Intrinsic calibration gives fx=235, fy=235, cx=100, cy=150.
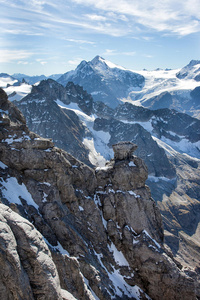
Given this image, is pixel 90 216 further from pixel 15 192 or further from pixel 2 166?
pixel 2 166

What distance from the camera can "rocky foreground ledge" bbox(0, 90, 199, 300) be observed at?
3325 cm

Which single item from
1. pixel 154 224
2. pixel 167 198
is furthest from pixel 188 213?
pixel 154 224

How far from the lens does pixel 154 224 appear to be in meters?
47.8

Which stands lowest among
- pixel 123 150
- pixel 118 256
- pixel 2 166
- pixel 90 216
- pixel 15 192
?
pixel 118 256

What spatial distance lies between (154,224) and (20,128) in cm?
3205

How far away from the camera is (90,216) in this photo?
44.0 metres

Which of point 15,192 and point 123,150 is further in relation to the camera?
point 123,150

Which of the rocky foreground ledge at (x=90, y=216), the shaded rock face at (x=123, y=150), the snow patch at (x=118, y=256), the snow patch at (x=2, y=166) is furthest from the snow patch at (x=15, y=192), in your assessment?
the shaded rock face at (x=123, y=150)

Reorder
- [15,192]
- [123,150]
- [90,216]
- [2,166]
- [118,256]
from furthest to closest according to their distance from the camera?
1. [123,150]
2. [90,216]
3. [118,256]
4. [2,166]
5. [15,192]

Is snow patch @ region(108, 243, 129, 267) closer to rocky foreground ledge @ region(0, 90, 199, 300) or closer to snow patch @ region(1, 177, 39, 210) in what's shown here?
rocky foreground ledge @ region(0, 90, 199, 300)

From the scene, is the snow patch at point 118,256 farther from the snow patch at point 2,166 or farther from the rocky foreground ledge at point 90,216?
the snow patch at point 2,166

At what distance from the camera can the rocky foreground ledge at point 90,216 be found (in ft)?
109

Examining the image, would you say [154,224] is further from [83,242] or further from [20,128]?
[20,128]

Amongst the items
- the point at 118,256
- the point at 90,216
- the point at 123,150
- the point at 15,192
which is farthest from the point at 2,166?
the point at 123,150
